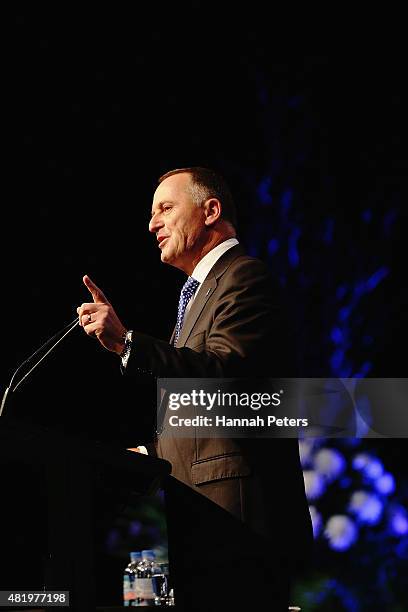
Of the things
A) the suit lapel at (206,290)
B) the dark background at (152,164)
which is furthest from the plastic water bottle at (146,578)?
the suit lapel at (206,290)

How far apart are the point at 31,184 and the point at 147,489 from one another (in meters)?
3.05

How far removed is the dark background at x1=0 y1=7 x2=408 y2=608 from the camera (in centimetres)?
410

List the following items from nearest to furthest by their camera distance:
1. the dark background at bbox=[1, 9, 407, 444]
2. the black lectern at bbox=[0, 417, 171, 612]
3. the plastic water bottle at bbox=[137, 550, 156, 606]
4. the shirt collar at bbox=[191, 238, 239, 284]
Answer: the black lectern at bbox=[0, 417, 171, 612] → the shirt collar at bbox=[191, 238, 239, 284] → the plastic water bottle at bbox=[137, 550, 156, 606] → the dark background at bbox=[1, 9, 407, 444]

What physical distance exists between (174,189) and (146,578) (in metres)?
1.96

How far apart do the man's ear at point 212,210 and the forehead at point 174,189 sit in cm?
6

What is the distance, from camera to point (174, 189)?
2.12 m

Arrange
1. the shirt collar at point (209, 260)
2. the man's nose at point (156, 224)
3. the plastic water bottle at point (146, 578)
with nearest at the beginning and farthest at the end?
the shirt collar at point (209, 260) → the man's nose at point (156, 224) → the plastic water bottle at point (146, 578)

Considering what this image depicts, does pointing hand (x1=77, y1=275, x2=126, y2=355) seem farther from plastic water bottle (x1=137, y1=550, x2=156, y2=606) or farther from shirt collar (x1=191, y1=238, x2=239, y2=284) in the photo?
plastic water bottle (x1=137, y1=550, x2=156, y2=606)

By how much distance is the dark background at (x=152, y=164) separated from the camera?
13.5ft

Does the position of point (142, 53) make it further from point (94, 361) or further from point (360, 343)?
point (360, 343)

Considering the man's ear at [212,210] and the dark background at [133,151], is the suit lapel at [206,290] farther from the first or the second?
the dark background at [133,151]

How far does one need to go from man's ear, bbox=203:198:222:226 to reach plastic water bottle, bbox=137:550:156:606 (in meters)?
1.51

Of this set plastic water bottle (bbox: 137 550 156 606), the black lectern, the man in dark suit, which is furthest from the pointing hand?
plastic water bottle (bbox: 137 550 156 606)

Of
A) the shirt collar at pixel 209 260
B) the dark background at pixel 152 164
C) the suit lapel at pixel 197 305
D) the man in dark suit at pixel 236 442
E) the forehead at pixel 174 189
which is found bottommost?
the man in dark suit at pixel 236 442
